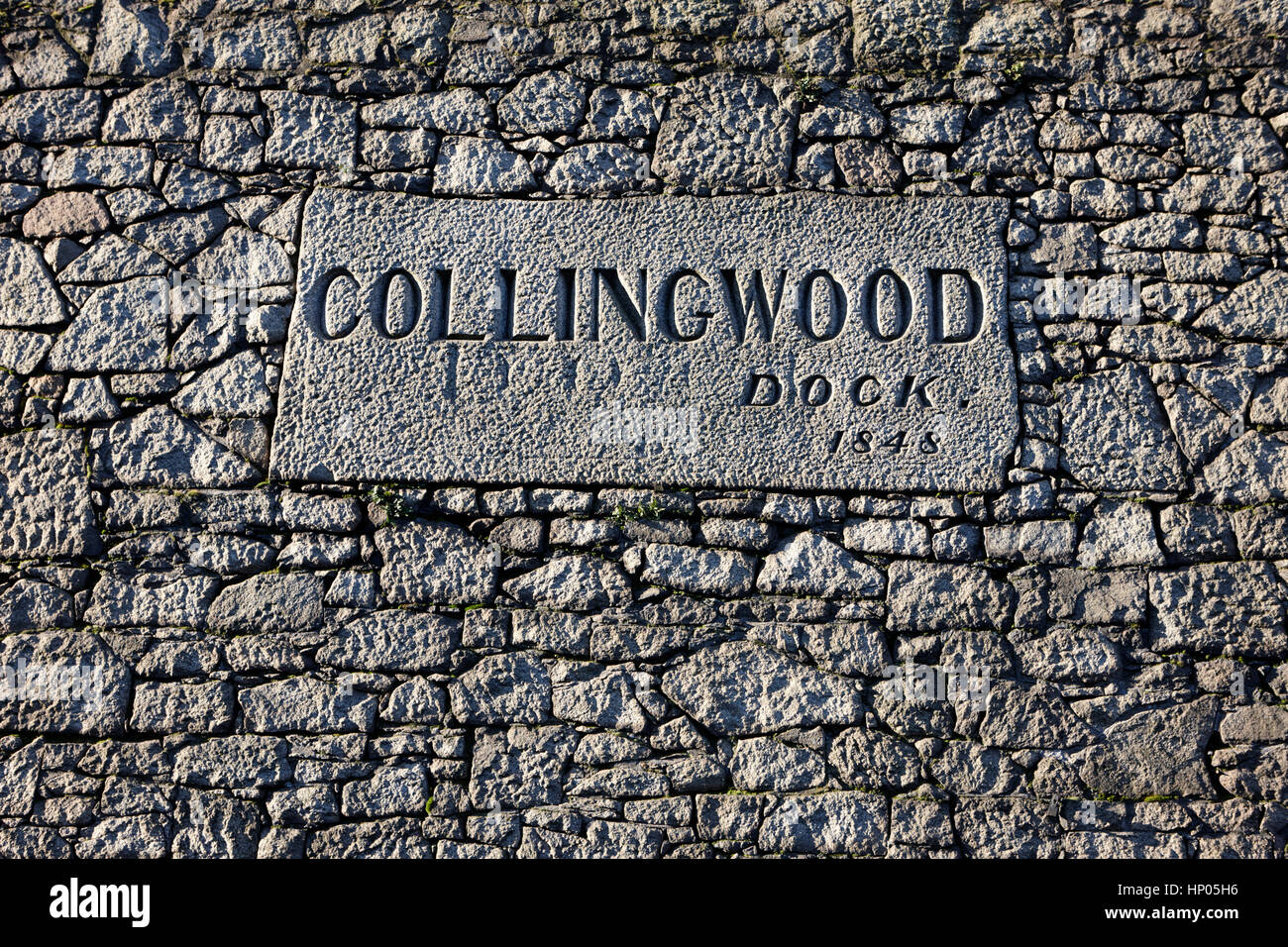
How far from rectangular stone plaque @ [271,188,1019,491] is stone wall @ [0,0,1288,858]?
0.29ft

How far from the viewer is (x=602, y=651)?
108 inches

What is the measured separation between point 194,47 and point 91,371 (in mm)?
1213

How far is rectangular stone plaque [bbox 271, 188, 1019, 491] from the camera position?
2.80m

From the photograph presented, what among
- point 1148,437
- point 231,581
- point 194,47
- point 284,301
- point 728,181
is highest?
point 194,47

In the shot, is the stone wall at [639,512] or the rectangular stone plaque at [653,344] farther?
the rectangular stone plaque at [653,344]

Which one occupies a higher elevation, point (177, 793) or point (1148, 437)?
point (1148, 437)

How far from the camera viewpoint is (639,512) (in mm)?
2789

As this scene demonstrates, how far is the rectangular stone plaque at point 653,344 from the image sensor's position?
2805mm

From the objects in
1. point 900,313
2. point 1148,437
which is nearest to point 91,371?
point 900,313

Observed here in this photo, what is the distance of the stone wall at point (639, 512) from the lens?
2.66 meters

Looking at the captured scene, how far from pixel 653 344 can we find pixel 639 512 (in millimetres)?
565

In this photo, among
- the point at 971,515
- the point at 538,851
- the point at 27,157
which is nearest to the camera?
the point at 538,851

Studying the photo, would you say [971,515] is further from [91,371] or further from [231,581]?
[91,371]

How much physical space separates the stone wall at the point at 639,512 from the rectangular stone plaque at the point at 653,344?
0.29ft
